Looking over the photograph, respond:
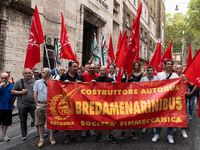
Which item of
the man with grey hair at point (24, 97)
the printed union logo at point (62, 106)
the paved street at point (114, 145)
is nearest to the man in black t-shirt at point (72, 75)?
the printed union logo at point (62, 106)

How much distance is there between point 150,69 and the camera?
4.99m

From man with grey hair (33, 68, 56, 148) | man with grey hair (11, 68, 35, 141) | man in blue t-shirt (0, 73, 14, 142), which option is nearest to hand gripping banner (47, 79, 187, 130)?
man with grey hair (33, 68, 56, 148)

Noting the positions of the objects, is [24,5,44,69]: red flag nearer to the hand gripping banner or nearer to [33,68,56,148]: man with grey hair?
[33,68,56,148]: man with grey hair

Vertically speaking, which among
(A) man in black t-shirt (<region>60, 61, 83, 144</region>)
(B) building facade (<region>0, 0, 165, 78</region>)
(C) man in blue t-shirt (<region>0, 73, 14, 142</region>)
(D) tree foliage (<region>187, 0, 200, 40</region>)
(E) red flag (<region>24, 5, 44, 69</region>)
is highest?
(D) tree foliage (<region>187, 0, 200, 40</region>)

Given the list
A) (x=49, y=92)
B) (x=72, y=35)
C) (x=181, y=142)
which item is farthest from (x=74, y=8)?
(x=181, y=142)

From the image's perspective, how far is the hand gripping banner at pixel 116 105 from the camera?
426 cm

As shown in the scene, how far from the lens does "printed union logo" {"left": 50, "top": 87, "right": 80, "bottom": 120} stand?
4.31 metres

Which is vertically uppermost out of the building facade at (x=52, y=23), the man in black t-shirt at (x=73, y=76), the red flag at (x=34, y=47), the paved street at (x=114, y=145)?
the building facade at (x=52, y=23)

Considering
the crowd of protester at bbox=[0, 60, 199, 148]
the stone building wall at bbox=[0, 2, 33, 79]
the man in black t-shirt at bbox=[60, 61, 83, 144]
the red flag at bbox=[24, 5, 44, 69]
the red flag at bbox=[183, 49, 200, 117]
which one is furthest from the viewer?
the stone building wall at bbox=[0, 2, 33, 79]

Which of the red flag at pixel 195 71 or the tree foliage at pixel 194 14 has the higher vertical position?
the tree foliage at pixel 194 14

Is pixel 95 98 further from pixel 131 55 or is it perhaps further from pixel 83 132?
pixel 131 55

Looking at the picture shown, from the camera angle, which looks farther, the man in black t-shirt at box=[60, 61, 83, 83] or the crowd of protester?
the man in black t-shirt at box=[60, 61, 83, 83]

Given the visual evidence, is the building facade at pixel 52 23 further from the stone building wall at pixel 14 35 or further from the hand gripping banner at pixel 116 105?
the hand gripping banner at pixel 116 105

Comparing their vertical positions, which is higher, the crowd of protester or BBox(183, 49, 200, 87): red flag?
BBox(183, 49, 200, 87): red flag
